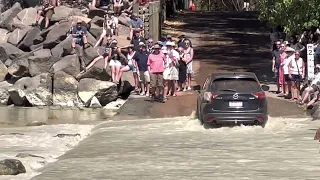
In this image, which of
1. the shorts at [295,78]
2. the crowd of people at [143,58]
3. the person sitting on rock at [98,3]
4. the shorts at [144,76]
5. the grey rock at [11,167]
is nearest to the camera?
the grey rock at [11,167]

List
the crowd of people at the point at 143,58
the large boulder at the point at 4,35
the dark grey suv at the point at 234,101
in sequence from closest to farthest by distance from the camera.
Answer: the dark grey suv at the point at 234,101, the crowd of people at the point at 143,58, the large boulder at the point at 4,35

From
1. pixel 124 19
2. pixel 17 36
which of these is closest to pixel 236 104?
pixel 124 19

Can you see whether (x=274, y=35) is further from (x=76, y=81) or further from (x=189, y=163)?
(x=189, y=163)

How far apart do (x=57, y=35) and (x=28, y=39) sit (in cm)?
238

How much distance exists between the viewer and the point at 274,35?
32188 mm

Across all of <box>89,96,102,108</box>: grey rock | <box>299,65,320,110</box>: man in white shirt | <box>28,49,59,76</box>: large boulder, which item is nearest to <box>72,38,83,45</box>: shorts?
<box>28,49,59,76</box>: large boulder

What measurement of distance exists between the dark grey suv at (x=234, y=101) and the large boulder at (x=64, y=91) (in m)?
9.09

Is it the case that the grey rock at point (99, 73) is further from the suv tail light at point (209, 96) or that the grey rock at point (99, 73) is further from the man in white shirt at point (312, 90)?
the suv tail light at point (209, 96)

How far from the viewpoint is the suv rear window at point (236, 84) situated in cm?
1866

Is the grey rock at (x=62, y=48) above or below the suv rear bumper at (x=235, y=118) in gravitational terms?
above

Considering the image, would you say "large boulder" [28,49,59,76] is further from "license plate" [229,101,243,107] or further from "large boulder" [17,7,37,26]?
"license plate" [229,101,243,107]

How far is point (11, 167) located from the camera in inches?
548

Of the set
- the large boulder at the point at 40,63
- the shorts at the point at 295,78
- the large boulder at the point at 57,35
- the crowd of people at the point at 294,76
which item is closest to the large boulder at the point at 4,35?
the large boulder at the point at 57,35

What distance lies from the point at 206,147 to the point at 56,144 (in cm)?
376
